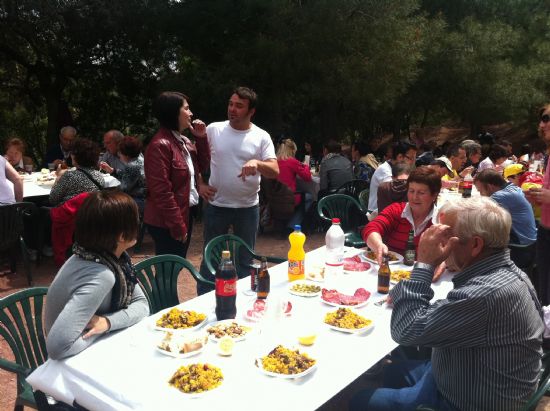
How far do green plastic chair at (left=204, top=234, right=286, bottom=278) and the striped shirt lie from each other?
161 centimetres

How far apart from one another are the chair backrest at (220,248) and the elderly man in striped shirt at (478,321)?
5.28 ft

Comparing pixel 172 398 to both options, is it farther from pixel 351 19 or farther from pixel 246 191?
pixel 351 19

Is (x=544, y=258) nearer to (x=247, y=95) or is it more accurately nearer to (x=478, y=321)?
(x=478, y=321)

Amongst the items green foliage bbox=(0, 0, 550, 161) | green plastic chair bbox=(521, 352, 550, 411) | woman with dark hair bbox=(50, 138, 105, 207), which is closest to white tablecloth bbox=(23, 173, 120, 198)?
woman with dark hair bbox=(50, 138, 105, 207)

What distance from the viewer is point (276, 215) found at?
23.1ft

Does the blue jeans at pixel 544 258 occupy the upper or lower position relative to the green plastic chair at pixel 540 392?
lower

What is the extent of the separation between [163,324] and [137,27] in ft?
35.4

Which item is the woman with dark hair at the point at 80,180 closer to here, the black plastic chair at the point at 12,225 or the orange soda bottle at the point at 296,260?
the black plastic chair at the point at 12,225

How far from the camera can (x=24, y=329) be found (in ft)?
7.29

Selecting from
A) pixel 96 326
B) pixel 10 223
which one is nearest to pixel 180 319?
pixel 96 326

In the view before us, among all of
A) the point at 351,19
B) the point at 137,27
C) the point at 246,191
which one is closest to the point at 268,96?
the point at 351,19

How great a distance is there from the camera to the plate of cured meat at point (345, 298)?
239 centimetres

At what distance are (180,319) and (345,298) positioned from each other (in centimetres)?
82

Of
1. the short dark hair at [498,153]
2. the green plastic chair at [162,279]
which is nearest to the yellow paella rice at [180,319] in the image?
the green plastic chair at [162,279]
